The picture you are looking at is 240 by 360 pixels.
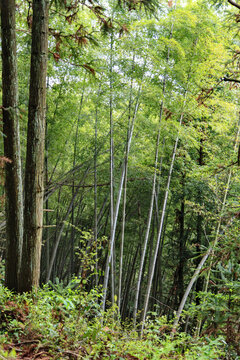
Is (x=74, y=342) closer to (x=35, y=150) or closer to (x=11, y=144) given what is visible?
(x=35, y=150)

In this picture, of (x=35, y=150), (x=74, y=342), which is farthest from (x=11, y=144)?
Result: (x=74, y=342)

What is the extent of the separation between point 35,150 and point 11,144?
37 cm

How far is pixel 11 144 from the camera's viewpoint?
3105 millimetres

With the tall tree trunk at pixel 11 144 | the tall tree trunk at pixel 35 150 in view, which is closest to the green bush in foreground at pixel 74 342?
the tall tree trunk at pixel 35 150

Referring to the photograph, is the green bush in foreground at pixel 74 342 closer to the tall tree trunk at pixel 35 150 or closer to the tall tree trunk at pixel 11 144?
the tall tree trunk at pixel 35 150

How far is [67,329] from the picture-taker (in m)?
1.96

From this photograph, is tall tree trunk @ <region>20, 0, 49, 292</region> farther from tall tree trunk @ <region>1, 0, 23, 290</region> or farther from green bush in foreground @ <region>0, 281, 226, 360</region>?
green bush in foreground @ <region>0, 281, 226, 360</region>

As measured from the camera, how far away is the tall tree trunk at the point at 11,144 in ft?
9.66

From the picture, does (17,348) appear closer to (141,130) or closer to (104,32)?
(104,32)

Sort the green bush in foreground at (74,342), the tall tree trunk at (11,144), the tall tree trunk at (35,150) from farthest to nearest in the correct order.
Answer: the tall tree trunk at (11,144) < the tall tree trunk at (35,150) < the green bush in foreground at (74,342)

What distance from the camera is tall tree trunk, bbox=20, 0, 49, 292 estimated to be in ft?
9.14

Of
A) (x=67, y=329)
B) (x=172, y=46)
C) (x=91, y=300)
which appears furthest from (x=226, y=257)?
(x=172, y=46)

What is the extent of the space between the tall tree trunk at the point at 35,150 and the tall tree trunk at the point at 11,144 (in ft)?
0.76

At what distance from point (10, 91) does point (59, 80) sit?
342cm
